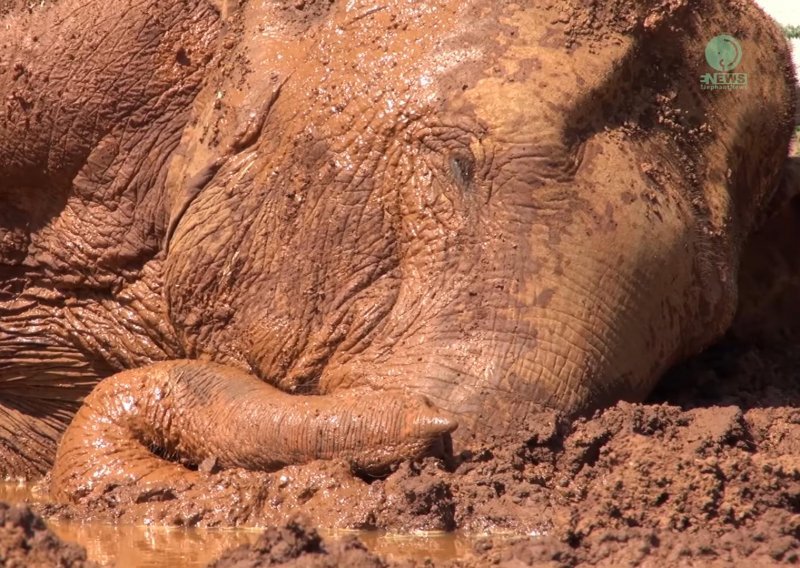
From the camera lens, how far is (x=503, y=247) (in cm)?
510

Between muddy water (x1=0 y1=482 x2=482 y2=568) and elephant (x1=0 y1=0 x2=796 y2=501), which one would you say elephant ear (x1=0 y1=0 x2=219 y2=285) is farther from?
muddy water (x1=0 y1=482 x2=482 y2=568)

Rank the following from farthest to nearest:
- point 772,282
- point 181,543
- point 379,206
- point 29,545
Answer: point 772,282 → point 379,206 → point 181,543 → point 29,545

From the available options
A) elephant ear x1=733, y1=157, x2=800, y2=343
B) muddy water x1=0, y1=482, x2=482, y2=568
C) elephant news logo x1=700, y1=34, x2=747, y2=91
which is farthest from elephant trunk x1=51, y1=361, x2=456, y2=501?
elephant ear x1=733, y1=157, x2=800, y2=343

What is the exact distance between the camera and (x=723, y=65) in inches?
222

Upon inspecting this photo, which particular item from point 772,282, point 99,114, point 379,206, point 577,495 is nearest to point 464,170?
point 379,206

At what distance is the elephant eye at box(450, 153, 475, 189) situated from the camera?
5.17 metres

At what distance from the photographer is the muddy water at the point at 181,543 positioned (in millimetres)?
4562

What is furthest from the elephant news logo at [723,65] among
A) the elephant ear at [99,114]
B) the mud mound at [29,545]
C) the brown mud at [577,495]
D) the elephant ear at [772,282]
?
the mud mound at [29,545]

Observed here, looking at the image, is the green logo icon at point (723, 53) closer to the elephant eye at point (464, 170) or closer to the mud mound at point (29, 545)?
the elephant eye at point (464, 170)

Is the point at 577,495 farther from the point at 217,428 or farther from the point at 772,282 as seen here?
the point at 772,282

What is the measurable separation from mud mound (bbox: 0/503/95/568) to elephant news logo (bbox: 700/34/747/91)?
9.22 ft

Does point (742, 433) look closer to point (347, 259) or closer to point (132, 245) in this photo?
point (347, 259)

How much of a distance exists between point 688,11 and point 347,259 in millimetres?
1486

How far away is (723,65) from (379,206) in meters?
1.36
